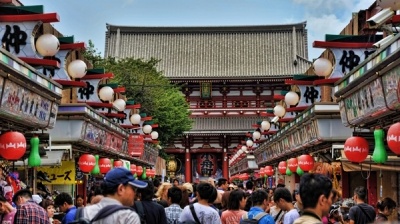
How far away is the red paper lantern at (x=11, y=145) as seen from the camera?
38.3ft

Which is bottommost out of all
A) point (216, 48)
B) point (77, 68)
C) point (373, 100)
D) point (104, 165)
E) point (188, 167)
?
point (104, 165)

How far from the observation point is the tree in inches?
1617

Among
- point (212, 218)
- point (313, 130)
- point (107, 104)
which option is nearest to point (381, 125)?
point (212, 218)

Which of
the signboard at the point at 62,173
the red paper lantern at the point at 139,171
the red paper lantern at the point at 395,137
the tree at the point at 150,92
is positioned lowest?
the signboard at the point at 62,173

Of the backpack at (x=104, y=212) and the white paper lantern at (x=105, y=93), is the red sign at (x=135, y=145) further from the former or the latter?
the backpack at (x=104, y=212)

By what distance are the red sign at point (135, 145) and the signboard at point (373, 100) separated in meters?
15.1

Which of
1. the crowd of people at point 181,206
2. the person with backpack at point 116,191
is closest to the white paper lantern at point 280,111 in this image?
the crowd of people at point 181,206

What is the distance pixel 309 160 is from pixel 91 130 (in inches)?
219

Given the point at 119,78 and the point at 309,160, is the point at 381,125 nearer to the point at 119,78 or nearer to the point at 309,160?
the point at 309,160

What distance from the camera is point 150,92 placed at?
138 feet

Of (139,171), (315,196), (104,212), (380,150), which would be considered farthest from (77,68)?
(139,171)

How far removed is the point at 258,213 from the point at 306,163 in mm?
10637

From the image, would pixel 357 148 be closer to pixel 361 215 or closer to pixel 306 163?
pixel 361 215

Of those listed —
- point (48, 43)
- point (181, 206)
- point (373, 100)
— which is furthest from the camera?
point (48, 43)
